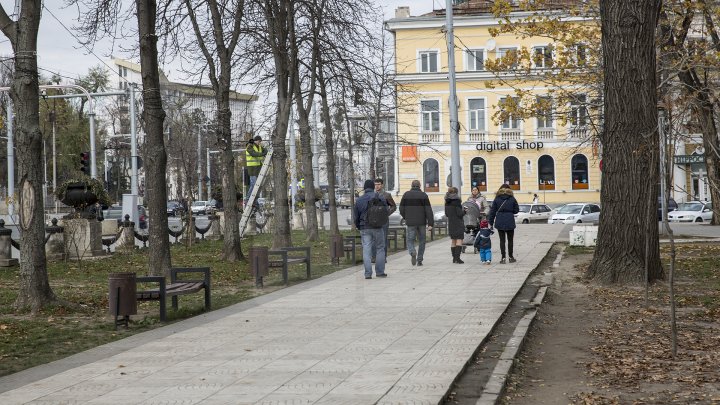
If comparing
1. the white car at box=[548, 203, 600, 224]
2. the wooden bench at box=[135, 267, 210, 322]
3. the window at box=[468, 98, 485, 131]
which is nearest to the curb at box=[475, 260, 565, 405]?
the wooden bench at box=[135, 267, 210, 322]

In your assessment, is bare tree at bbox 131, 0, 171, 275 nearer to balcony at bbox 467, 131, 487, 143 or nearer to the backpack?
the backpack

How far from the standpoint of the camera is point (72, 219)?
82.5ft

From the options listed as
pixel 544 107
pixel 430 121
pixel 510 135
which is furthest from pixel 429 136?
pixel 544 107

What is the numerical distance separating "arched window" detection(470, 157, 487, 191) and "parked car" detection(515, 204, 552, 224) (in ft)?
29.2

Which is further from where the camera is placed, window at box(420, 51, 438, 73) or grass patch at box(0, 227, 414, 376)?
window at box(420, 51, 438, 73)

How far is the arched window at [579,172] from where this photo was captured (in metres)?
66.8

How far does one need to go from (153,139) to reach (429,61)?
172ft

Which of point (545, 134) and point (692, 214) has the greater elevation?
point (545, 134)

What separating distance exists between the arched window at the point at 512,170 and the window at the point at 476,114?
2.92 metres

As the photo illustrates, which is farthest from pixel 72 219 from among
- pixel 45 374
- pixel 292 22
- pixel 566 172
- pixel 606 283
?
pixel 566 172

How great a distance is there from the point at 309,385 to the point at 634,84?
1084 cm

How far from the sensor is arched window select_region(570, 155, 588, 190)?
2630 inches

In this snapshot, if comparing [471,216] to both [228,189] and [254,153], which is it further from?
[254,153]

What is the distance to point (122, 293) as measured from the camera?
11555 millimetres
